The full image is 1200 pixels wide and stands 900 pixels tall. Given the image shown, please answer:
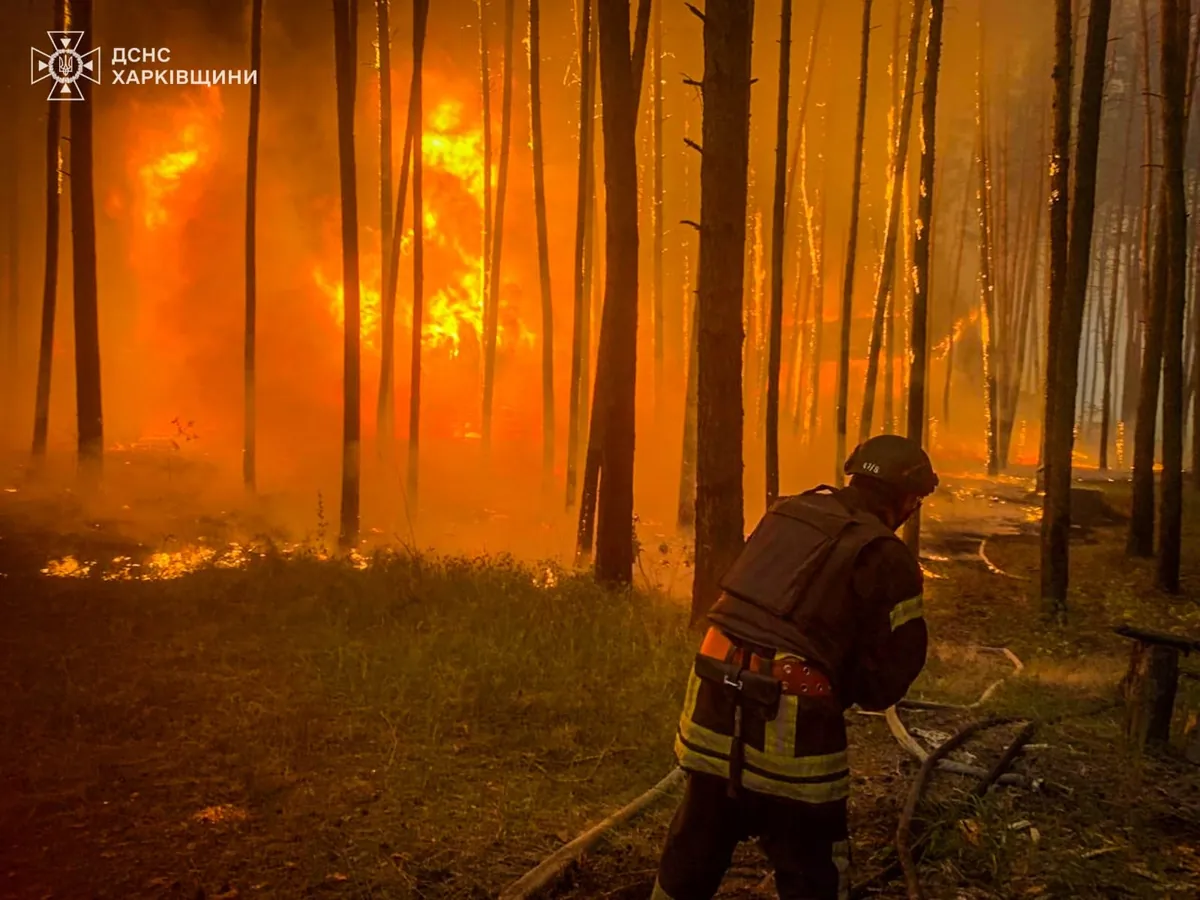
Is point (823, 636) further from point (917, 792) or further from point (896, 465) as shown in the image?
point (917, 792)

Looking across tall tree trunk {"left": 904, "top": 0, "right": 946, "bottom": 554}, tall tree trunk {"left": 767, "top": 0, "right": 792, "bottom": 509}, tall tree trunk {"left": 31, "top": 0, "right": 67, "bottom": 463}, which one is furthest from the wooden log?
tall tree trunk {"left": 31, "top": 0, "right": 67, "bottom": 463}

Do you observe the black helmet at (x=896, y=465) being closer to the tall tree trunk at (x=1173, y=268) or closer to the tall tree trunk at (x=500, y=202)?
the tall tree trunk at (x=1173, y=268)

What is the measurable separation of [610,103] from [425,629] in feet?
17.4

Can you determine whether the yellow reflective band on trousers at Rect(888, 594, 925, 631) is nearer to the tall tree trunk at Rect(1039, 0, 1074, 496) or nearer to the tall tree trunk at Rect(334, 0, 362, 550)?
the tall tree trunk at Rect(1039, 0, 1074, 496)

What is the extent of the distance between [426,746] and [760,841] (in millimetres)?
2855

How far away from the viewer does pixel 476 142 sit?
2428cm

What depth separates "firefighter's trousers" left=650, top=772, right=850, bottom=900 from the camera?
2346 millimetres

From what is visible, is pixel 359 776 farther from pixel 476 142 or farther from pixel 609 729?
pixel 476 142

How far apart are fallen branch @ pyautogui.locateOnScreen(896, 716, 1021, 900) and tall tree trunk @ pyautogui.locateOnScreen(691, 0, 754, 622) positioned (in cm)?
201

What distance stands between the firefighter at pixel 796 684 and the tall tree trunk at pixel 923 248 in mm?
7965

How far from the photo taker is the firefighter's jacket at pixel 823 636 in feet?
7.55

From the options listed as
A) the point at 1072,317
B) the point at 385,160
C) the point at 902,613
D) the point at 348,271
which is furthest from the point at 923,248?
the point at 385,160

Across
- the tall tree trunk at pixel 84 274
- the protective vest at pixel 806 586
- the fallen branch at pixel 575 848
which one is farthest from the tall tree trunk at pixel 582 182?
the protective vest at pixel 806 586

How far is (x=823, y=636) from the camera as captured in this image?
2324 millimetres
